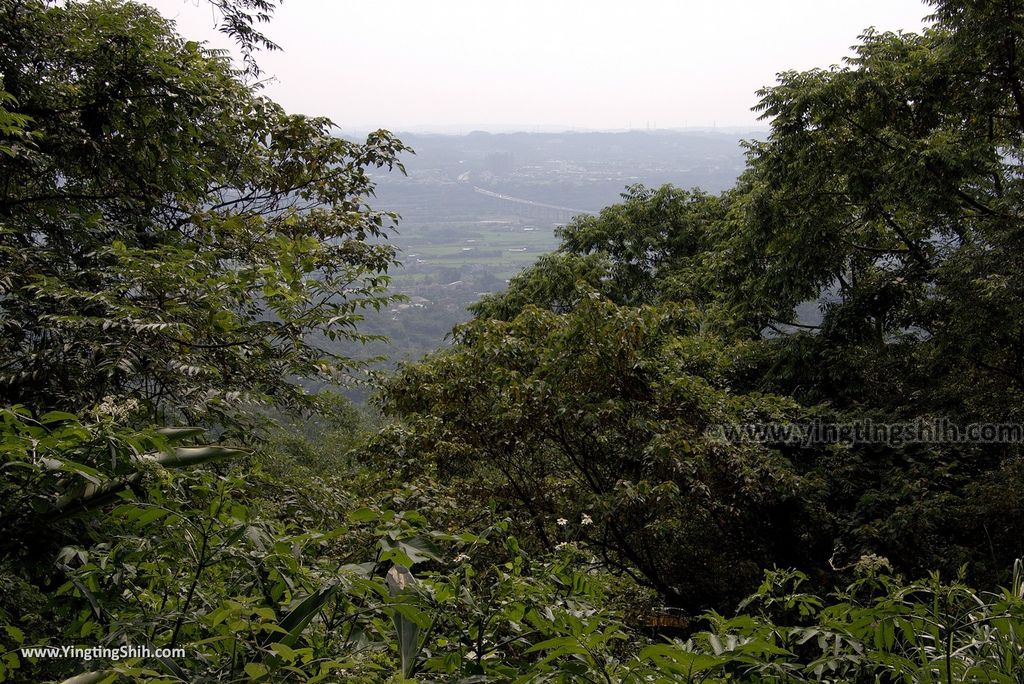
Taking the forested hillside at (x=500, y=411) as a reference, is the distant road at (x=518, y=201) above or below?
above

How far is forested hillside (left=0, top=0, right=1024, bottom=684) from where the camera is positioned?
125cm

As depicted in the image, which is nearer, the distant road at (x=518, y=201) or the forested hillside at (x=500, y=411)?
the forested hillside at (x=500, y=411)

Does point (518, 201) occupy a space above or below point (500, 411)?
above

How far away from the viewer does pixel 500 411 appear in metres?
5.87

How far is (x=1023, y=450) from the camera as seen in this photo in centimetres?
606

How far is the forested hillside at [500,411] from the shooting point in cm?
125

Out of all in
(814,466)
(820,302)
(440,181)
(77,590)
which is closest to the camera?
(77,590)

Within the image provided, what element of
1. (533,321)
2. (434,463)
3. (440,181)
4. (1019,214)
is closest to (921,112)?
(1019,214)

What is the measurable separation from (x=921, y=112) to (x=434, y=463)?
6.91m

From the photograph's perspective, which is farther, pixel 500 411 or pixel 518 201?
pixel 518 201

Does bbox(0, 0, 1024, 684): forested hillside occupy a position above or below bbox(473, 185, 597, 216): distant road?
below

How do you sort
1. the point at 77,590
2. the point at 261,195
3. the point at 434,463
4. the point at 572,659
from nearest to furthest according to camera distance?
the point at 572,659 → the point at 77,590 → the point at 434,463 → the point at 261,195

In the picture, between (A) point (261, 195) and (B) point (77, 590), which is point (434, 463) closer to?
(A) point (261, 195)

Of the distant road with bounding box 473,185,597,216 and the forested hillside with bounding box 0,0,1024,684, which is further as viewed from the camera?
the distant road with bounding box 473,185,597,216
